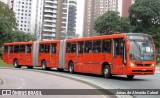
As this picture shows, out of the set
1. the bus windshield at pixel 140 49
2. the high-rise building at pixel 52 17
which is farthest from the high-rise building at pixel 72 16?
the bus windshield at pixel 140 49

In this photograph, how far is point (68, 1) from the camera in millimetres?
150750

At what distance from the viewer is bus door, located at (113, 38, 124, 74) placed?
81.2 ft

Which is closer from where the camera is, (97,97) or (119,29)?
(97,97)

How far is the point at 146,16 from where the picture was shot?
243ft

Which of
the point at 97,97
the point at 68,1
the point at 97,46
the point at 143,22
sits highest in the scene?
the point at 68,1

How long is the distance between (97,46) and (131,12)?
48438 millimetres

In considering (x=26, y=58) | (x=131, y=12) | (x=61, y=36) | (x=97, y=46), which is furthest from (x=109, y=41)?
(x=61, y=36)

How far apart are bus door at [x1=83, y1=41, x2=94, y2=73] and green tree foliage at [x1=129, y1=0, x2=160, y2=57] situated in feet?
147

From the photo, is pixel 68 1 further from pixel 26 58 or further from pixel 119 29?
pixel 26 58

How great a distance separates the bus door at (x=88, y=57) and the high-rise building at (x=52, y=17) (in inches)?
4426

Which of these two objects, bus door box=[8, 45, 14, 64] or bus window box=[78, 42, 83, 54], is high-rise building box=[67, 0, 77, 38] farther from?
bus window box=[78, 42, 83, 54]

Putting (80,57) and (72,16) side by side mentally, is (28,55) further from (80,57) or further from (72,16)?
(72,16)

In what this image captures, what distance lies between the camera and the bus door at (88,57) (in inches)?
1145

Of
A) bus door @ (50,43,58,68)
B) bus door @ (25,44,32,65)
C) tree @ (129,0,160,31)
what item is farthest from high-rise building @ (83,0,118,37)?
bus door @ (50,43,58,68)
